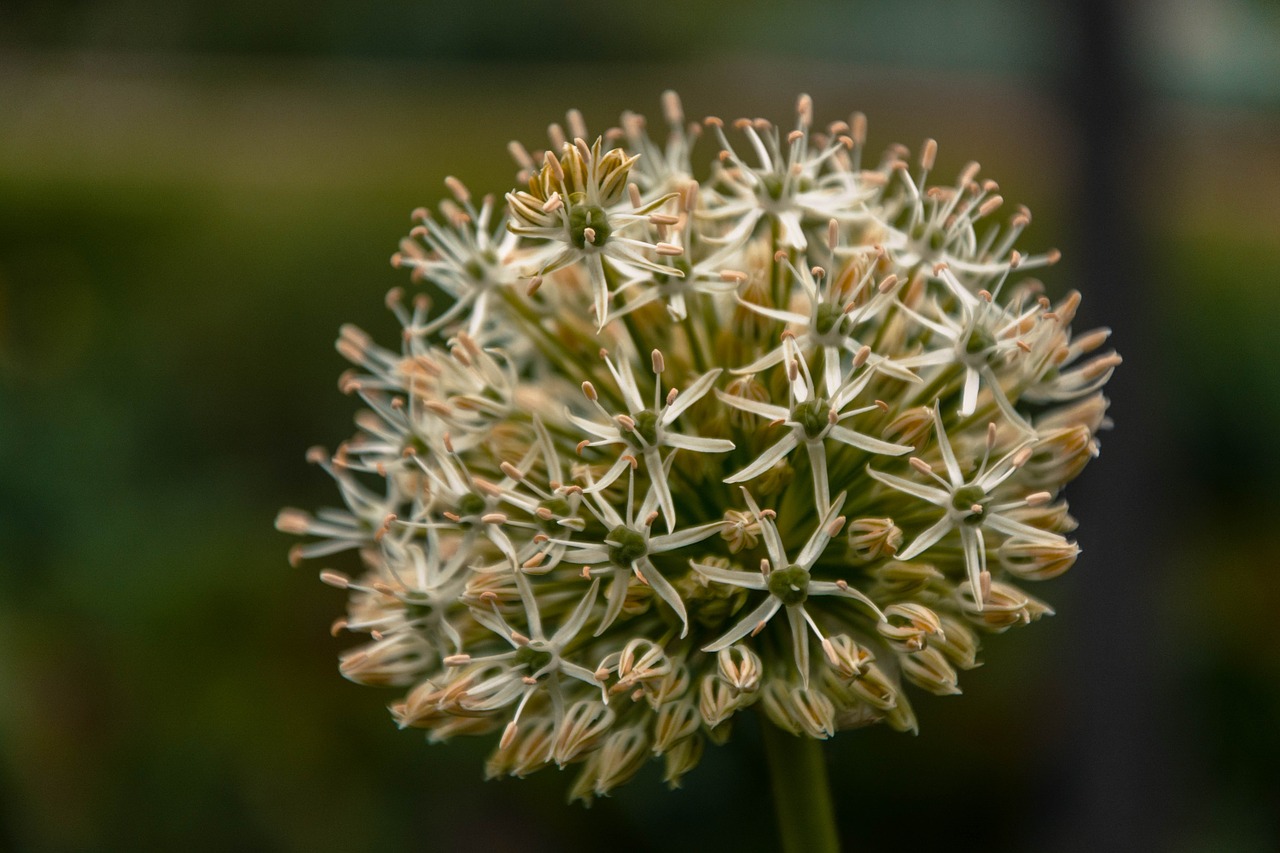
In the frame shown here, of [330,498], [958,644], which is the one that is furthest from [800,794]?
[330,498]

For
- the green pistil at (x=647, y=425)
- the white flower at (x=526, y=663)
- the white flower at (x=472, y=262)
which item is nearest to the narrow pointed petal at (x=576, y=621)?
the white flower at (x=526, y=663)

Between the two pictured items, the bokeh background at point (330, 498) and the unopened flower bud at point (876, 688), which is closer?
the unopened flower bud at point (876, 688)

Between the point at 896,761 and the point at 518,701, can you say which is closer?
the point at 518,701

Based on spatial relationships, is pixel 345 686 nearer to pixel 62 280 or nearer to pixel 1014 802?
pixel 62 280

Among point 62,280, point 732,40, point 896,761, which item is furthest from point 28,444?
point 732,40

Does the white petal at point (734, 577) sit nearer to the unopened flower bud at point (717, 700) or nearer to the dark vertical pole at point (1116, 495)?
the unopened flower bud at point (717, 700)

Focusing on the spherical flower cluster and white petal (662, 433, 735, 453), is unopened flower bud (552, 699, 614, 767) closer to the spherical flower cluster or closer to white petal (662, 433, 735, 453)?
the spherical flower cluster
